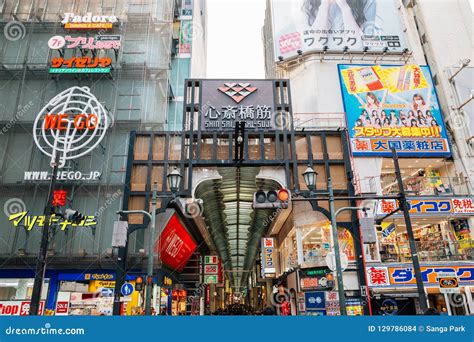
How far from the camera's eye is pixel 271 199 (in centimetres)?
1048

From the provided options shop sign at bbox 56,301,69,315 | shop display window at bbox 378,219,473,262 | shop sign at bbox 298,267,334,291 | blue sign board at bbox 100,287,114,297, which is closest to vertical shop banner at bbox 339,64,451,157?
shop display window at bbox 378,219,473,262

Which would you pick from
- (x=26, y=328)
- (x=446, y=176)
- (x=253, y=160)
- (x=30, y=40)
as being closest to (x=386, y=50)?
(x=446, y=176)

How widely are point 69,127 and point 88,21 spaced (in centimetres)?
845

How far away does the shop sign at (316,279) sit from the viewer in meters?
18.0

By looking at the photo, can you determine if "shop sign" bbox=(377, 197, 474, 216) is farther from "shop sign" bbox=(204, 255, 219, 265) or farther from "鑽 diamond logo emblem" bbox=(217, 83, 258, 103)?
"shop sign" bbox=(204, 255, 219, 265)

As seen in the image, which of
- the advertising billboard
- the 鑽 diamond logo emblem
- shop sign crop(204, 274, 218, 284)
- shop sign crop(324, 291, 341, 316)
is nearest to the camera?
shop sign crop(324, 291, 341, 316)

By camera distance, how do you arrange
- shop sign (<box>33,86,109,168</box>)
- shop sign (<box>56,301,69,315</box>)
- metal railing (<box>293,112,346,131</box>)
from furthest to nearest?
1. metal railing (<box>293,112,346,131</box>)
2. shop sign (<box>33,86,109,168</box>)
3. shop sign (<box>56,301,69,315</box>)

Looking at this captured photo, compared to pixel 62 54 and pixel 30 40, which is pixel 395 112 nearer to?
pixel 62 54

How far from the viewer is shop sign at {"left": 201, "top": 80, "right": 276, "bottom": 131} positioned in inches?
793

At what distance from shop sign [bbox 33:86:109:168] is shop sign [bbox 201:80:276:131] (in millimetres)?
7008

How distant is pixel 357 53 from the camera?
27.4 m

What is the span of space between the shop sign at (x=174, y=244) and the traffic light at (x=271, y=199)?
10741mm

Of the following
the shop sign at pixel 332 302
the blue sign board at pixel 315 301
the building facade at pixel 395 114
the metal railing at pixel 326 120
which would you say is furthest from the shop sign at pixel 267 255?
the metal railing at pixel 326 120

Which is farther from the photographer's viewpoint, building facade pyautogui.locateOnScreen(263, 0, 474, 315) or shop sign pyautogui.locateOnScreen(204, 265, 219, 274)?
shop sign pyautogui.locateOnScreen(204, 265, 219, 274)
